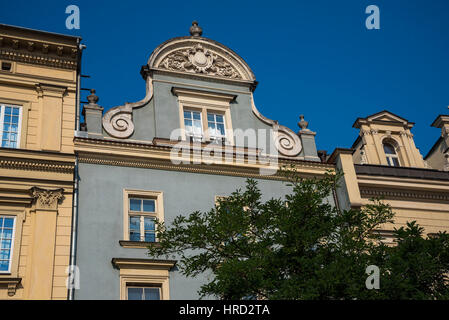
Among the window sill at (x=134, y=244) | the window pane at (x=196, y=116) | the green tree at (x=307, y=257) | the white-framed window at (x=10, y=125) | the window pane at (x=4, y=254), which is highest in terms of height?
the window pane at (x=196, y=116)

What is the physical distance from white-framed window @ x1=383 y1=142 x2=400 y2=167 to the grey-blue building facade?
3784mm

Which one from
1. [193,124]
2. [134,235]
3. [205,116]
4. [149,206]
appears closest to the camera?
[134,235]

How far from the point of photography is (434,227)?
873 inches

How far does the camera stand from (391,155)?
81.6 ft

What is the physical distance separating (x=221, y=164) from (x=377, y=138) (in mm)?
7477

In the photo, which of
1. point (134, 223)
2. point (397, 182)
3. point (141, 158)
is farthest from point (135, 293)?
point (397, 182)

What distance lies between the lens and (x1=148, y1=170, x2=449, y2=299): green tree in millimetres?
13047

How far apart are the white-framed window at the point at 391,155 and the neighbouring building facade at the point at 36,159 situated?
12.3 metres

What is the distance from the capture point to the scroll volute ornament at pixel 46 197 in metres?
18.1

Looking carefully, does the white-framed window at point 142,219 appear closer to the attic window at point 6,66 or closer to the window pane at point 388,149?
the attic window at point 6,66

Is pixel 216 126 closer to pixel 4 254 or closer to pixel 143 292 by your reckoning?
pixel 143 292

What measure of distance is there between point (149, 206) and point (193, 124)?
3911 millimetres

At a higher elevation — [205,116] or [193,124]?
[205,116]

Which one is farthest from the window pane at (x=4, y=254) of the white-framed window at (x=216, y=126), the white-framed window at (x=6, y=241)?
the white-framed window at (x=216, y=126)
